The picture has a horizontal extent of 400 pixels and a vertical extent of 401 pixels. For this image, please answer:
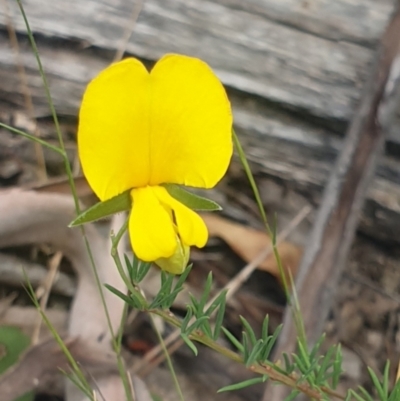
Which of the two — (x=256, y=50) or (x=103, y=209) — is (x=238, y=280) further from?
(x=103, y=209)

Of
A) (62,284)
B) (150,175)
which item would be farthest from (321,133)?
(150,175)

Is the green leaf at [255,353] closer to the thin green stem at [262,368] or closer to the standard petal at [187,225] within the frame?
the thin green stem at [262,368]

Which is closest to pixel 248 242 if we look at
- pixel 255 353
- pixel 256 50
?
pixel 256 50

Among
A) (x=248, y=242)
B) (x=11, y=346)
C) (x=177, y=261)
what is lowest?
(x=11, y=346)

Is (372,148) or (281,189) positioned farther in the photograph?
(281,189)

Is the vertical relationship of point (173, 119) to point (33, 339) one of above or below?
above

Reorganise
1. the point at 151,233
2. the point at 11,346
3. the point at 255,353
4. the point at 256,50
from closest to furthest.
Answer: the point at 151,233
the point at 255,353
the point at 11,346
the point at 256,50

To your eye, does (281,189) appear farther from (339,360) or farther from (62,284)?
(339,360)

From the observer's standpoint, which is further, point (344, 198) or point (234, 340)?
point (344, 198)
